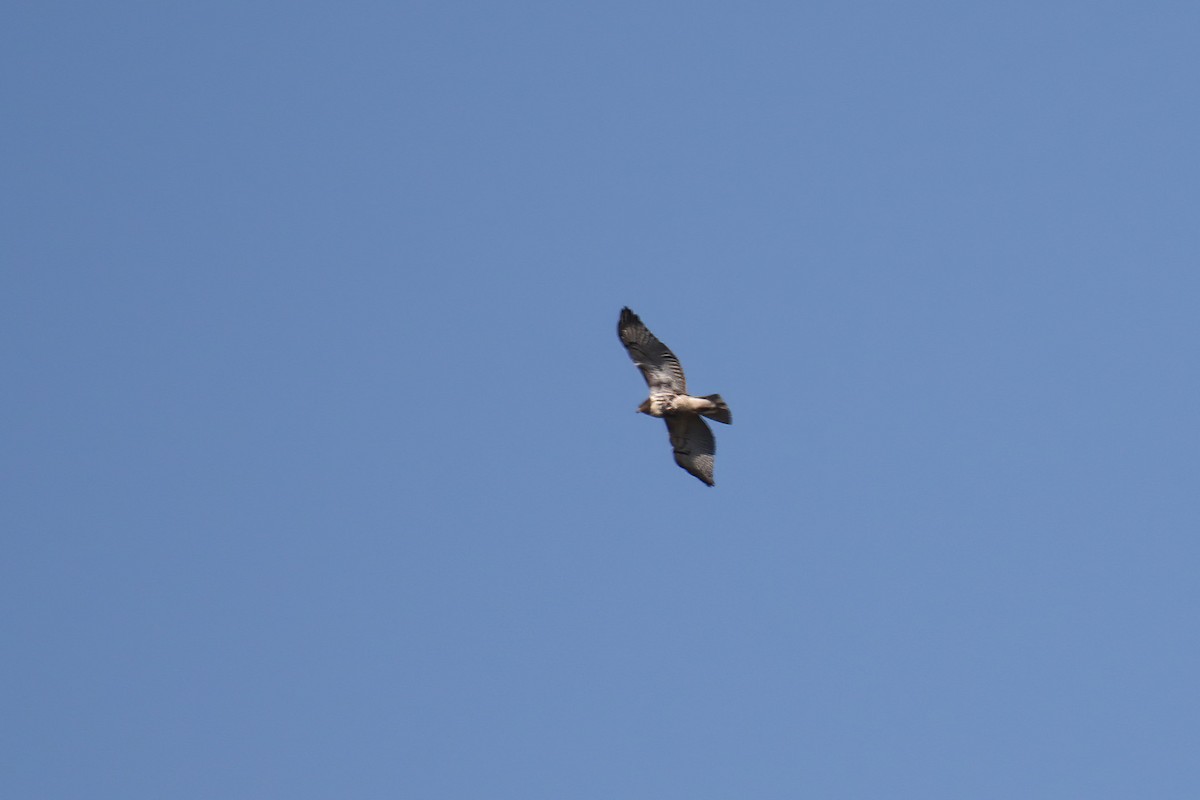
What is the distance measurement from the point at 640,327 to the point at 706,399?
1955 millimetres

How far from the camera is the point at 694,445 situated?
41594 millimetres

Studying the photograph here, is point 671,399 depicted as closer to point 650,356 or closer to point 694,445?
point 650,356

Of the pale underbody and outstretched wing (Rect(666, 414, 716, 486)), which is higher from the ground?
the pale underbody

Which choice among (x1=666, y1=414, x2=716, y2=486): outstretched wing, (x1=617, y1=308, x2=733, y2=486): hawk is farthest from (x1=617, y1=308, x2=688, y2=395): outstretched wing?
(x1=666, y1=414, x2=716, y2=486): outstretched wing

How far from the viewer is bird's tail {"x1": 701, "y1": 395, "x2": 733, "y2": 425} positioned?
Result: 40188 millimetres

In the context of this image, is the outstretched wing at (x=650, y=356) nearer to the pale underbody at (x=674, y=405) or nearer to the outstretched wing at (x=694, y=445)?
the pale underbody at (x=674, y=405)

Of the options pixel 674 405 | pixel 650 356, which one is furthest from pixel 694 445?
pixel 650 356

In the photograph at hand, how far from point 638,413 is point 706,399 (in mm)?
1745

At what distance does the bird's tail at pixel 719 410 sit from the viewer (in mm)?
40188

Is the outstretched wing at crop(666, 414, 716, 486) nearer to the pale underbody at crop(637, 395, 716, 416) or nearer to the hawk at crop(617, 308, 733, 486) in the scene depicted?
the hawk at crop(617, 308, 733, 486)

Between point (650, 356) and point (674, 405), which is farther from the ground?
point (650, 356)

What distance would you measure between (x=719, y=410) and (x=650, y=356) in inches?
73.0

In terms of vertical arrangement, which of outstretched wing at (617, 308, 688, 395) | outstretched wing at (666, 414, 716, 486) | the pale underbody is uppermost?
outstretched wing at (617, 308, 688, 395)

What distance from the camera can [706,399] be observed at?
1583 inches
